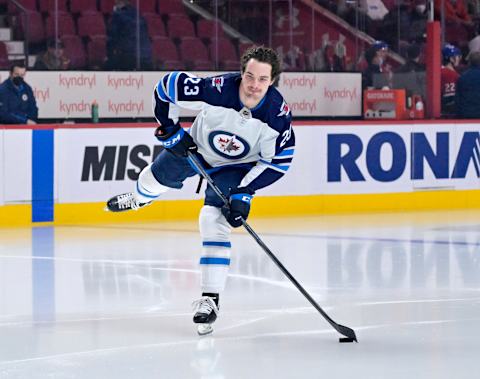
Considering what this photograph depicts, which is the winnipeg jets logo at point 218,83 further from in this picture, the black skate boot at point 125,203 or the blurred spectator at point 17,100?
the blurred spectator at point 17,100

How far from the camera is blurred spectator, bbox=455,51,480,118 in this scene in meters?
12.8

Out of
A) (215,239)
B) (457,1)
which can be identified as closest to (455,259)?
(215,239)

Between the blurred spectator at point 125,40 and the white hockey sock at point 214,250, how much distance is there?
6.91 m

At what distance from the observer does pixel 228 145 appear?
18.6ft

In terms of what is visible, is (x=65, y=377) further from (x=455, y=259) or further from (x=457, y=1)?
(x=457, y=1)

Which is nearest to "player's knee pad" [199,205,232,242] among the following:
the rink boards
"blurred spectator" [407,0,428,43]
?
the rink boards

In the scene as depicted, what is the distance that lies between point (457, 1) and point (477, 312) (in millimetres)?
8799

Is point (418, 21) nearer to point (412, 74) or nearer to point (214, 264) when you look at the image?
Answer: point (412, 74)

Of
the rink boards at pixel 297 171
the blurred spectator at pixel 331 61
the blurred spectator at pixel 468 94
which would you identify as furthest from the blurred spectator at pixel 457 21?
the rink boards at pixel 297 171

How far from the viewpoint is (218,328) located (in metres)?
5.70

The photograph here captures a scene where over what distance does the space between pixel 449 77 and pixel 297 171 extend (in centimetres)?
Answer: 259

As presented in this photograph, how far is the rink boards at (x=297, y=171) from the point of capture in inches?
414

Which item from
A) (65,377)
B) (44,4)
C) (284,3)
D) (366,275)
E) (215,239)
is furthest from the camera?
(284,3)

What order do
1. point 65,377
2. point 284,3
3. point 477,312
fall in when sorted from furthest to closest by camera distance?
point 284,3 < point 477,312 < point 65,377
